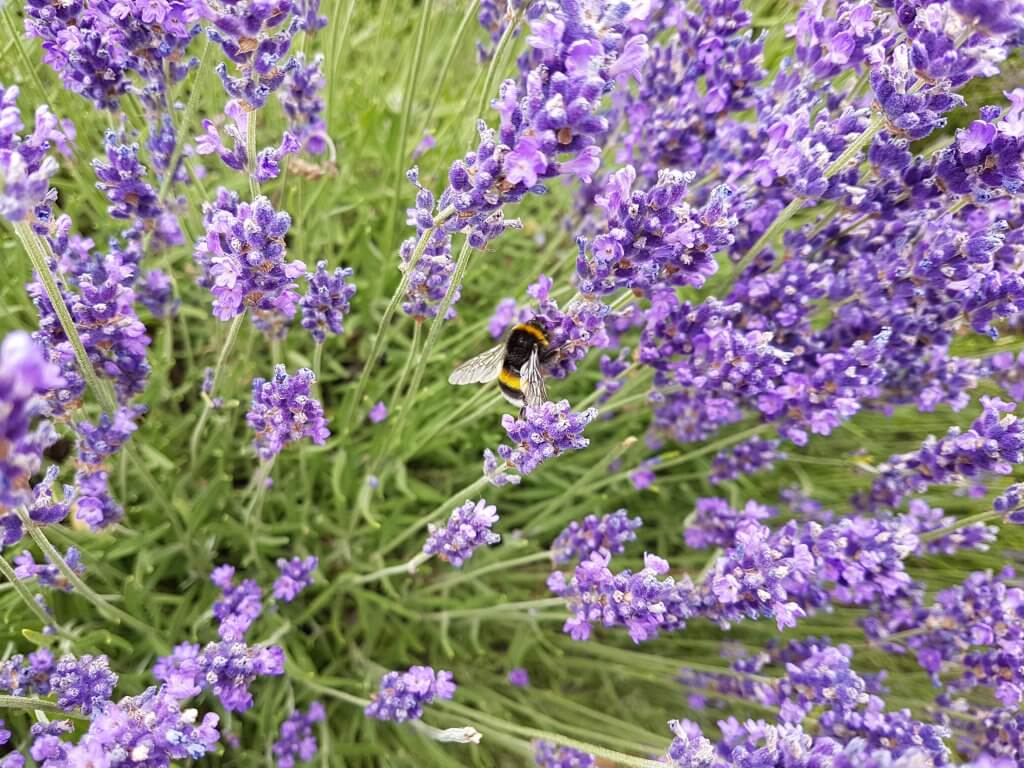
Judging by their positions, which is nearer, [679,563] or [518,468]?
[518,468]

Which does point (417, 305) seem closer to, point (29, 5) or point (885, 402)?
point (29, 5)

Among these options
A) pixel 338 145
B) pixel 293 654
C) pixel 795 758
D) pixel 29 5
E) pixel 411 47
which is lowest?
pixel 795 758

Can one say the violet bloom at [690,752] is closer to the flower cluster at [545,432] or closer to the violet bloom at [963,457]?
the flower cluster at [545,432]

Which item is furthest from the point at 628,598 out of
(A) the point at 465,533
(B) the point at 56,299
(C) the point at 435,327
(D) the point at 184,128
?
(D) the point at 184,128

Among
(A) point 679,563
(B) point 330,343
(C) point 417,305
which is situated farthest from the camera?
(B) point 330,343

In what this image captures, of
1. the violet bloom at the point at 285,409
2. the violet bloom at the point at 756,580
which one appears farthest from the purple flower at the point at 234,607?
the violet bloom at the point at 756,580

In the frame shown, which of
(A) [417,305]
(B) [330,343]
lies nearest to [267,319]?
(A) [417,305]
